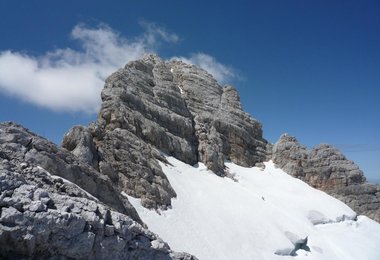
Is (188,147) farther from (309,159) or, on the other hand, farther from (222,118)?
(309,159)

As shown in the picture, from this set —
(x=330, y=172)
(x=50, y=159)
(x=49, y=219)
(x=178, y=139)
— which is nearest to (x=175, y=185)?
(x=178, y=139)

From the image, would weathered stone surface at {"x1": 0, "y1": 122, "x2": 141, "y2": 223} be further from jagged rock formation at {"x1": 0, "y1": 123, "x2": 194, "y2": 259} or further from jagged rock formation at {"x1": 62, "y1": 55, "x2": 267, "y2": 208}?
jagged rock formation at {"x1": 62, "y1": 55, "x2": 267, "y2": 208}

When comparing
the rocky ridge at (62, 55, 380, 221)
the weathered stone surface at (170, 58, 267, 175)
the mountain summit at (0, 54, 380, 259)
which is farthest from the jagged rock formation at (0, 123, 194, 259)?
the weathered stone surface at (170, 58, 267, 175)

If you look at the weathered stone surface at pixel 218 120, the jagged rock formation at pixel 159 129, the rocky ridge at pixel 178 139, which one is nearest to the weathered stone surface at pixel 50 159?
the jagged rock formation at pixel 159 129

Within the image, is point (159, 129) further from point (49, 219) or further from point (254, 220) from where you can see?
point (49, 219)

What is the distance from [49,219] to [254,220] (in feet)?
86.7

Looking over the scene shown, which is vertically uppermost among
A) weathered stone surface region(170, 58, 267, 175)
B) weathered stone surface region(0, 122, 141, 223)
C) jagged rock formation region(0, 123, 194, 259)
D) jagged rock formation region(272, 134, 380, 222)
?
weathered stone surface region(170, 58, 267, 175)

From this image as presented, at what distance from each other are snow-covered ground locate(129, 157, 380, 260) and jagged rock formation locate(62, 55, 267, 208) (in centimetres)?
219

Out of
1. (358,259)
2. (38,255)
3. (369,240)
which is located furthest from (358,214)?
(38,255)

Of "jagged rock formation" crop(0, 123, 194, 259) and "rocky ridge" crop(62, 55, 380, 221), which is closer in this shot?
"jagged rock formation" crop(0, 123, 194, 259)

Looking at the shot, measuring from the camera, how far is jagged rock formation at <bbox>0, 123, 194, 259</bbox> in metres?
12.1

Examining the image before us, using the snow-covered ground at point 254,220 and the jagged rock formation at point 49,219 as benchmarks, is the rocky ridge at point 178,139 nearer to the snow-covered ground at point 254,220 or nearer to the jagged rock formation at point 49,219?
the snow-covered ground at point 254,220

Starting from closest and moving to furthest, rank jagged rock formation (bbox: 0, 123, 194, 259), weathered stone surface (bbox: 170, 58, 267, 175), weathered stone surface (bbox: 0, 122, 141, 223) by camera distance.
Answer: jagged rock formation (bbox: 0, 123, 194, 259), weathered stone surface (bbox: 0, 122, 141, 223), weathered stone surface (bbox: 170, 58, 267, 175)

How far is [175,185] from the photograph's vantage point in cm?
3691
